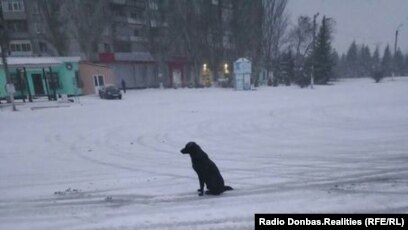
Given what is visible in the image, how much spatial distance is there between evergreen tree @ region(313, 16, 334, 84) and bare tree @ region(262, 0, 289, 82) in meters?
6.35

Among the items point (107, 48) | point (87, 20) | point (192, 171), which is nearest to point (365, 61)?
point (107, 48)

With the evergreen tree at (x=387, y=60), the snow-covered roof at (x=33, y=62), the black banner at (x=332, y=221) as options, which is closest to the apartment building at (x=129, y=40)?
the snow-covered roof at (x=33, y=62)

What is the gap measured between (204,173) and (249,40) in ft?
155

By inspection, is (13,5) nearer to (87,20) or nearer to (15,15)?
(15,15)

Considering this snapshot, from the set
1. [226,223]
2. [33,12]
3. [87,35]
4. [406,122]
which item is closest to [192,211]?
[226,223]

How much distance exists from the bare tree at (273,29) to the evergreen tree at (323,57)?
20.8ft

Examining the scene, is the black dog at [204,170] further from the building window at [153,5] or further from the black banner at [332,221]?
the building window at [153,5]

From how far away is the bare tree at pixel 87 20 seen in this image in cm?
4047

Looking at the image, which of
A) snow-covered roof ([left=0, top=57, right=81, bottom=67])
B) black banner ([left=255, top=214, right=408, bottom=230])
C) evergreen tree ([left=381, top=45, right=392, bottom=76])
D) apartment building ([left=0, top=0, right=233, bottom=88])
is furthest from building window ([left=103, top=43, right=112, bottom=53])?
evergreen tree ([left=381, top=45, right=392, bottom=76])

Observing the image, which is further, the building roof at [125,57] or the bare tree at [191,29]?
the bare tree at [191,29]

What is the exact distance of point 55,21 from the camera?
42000mm

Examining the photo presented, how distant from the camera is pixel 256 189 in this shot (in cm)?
613

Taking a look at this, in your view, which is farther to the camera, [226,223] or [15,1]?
[15,1]

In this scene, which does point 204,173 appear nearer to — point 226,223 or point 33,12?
point 226,223
